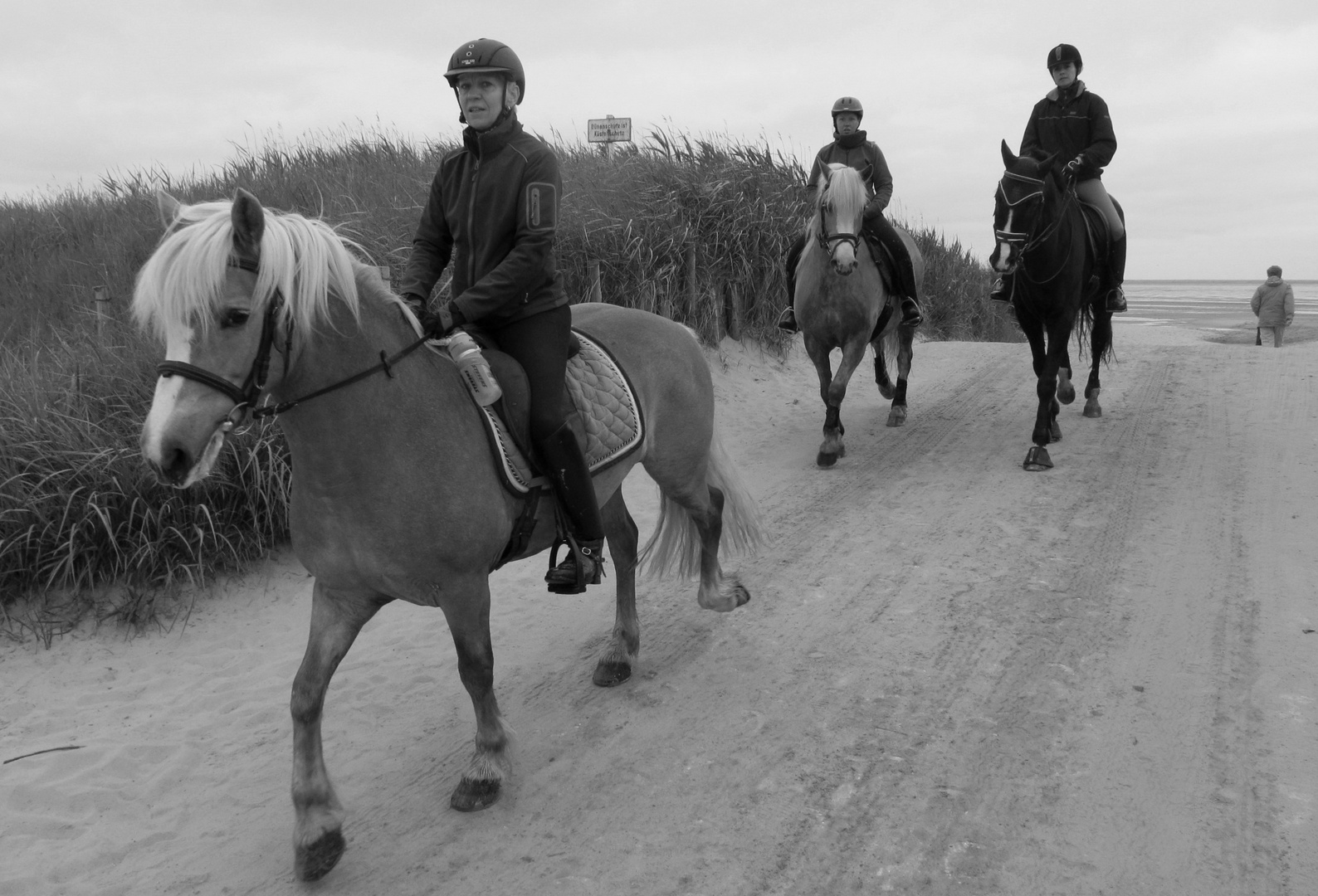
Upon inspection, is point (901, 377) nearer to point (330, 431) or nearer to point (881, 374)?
point (881, 374)

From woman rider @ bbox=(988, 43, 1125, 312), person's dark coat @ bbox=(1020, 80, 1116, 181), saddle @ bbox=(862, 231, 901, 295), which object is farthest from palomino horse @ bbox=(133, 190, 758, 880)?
person's dark coat @ bbox=(1020, 80, 1116, 181)

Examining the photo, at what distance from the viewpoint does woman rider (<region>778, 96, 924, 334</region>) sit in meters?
8.43

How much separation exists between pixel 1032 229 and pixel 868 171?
64.2 inches

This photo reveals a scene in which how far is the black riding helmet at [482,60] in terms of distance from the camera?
11.3 ft

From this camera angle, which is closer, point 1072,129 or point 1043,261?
point 1043,261

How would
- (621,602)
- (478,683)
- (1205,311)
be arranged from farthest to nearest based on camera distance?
(1205,311)
(621,602)
(478,683)

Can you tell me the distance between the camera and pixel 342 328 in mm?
3080

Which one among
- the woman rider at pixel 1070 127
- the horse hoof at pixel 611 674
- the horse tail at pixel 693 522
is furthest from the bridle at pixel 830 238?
the horse hoof at pixel 611 674

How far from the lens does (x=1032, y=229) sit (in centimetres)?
748

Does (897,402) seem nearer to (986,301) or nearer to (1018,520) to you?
(1018,520)

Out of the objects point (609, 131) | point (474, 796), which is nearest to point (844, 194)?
point (609, 131)

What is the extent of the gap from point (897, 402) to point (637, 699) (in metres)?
5.78

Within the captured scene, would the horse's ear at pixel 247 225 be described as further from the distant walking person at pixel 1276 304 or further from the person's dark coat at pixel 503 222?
the distant walking person at pixel 1276 304

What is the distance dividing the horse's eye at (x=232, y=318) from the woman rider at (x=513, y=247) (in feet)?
2.55
